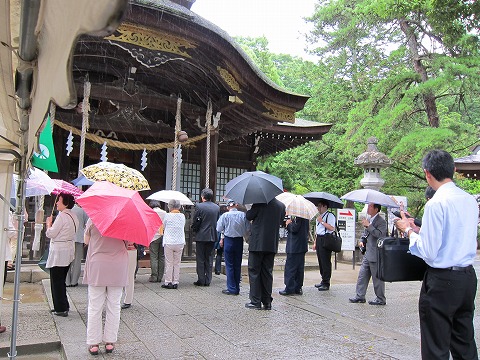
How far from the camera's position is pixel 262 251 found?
19.2 feet

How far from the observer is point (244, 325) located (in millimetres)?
5031

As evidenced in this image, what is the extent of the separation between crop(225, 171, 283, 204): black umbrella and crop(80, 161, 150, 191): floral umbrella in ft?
5.44

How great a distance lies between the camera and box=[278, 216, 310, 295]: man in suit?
710 cm

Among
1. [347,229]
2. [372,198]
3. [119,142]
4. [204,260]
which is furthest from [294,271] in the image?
[119,142]

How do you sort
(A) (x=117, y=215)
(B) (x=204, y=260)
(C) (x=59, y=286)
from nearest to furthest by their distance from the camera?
1. (A) (x=117, y=215)
2. (C) (x=59, y=286)
3. (B) (x=204, y=260)

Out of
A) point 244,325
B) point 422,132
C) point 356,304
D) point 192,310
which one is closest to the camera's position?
point 244,325

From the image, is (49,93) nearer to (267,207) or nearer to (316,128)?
(267,207)

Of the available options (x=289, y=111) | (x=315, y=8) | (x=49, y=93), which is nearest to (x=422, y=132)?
(x=289, y=111)

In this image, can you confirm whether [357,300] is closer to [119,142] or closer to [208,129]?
[208,129]

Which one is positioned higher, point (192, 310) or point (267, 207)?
point (267, 207)

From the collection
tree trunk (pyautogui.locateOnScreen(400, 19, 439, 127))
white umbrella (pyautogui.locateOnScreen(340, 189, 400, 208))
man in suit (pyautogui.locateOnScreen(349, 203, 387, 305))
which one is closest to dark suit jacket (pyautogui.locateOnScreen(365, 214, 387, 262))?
man in suit (pyautogui.locateOnScreen(349, 203, 387, 305))

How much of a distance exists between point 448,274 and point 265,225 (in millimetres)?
3307

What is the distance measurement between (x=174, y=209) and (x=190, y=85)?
3.50m

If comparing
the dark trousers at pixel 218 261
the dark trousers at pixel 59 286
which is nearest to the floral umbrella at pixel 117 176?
the dark trousers at pixel 59 286
